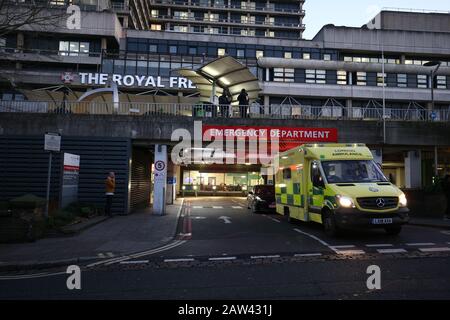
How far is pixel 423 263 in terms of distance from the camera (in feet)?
24.7

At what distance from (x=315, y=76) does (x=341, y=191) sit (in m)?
44.1

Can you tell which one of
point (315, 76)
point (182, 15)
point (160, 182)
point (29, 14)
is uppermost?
point (182, 15)

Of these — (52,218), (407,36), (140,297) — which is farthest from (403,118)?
(407,36)

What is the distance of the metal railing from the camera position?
19969mm

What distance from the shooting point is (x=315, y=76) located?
51.5 metres

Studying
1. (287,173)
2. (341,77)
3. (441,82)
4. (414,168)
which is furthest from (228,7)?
(287,173)

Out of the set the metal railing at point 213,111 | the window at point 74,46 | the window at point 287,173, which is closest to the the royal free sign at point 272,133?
the metal railing at point 213,111

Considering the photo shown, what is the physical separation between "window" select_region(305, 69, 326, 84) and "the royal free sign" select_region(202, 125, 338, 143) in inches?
1309

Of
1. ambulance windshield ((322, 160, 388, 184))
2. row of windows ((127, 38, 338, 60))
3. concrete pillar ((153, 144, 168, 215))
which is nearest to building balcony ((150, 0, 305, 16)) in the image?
row of windows ((127, 38, 338, 60))

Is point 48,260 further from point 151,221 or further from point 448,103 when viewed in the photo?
point 448,103

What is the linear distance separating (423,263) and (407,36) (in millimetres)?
59899

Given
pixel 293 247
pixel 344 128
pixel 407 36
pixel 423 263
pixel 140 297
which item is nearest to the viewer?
Answer: pixel 140 297

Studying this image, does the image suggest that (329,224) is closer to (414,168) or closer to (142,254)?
(142,254)
